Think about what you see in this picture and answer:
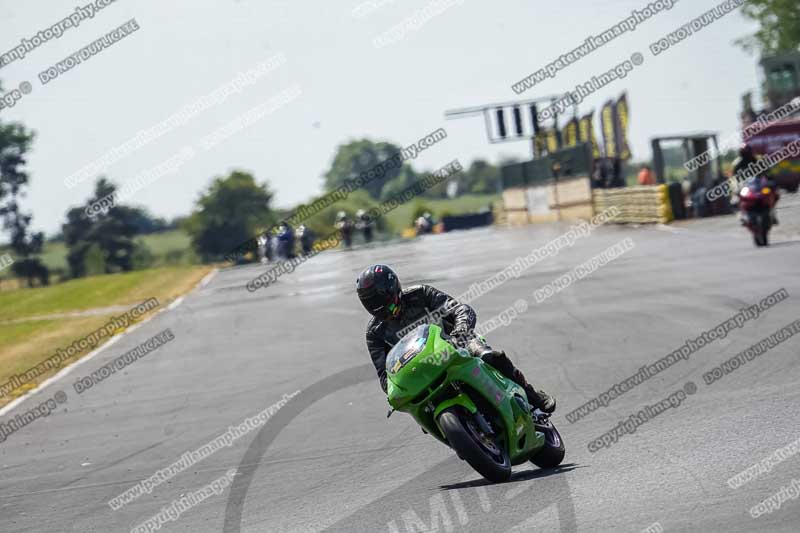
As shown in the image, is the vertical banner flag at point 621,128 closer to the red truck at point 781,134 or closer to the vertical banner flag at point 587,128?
the vertical banner flag at point 587,128

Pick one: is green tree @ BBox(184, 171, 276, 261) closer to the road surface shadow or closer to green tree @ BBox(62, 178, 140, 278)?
green tree @ BBox(62, 178, 140, 278)

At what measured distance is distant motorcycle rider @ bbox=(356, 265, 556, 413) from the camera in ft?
26.2

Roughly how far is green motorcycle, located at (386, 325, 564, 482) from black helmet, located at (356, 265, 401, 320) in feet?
1.20

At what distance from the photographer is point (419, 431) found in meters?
10.4

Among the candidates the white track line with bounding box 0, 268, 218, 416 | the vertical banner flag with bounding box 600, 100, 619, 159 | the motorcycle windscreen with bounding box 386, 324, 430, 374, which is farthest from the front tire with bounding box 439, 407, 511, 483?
the vertical banner flag with bounding box 600, 100, 619, 159

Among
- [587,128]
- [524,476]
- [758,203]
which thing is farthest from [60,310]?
[524,476]

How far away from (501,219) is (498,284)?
47061 millimetres

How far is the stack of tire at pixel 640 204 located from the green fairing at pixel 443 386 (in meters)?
29.8

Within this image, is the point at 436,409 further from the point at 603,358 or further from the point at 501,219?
the point at 501,219

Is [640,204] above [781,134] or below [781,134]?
below

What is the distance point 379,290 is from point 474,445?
1222 millimetres

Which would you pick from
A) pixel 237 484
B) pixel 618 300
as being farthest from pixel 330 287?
pixel 237 484

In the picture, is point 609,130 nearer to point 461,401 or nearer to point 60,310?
point 60,310

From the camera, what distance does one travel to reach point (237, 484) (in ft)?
29.9
